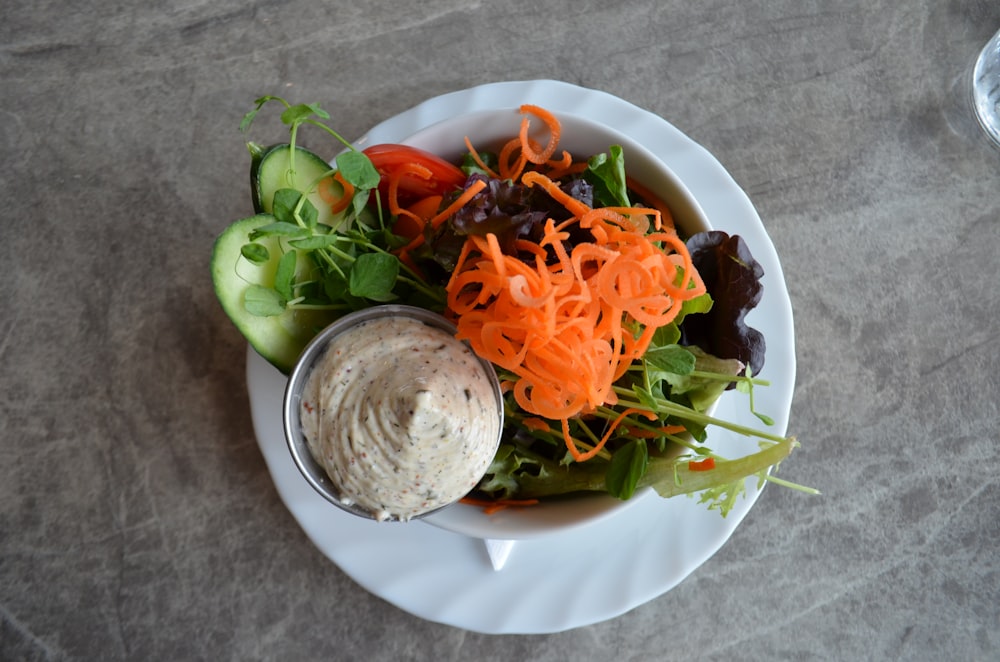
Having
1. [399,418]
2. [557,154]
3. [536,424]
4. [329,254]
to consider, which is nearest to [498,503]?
[536,424]

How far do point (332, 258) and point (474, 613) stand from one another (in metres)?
0.79

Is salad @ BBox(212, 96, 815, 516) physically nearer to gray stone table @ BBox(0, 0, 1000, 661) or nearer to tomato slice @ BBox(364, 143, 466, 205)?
tomato slice @ BBox(364, 143, 466, 205)

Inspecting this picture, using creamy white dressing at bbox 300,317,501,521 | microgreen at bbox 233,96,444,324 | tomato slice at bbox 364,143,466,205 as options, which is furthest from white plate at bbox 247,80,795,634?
creamy white dressing at bbox 300,317,501,521

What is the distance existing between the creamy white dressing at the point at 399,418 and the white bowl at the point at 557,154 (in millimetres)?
131

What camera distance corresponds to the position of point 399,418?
1.12 meters

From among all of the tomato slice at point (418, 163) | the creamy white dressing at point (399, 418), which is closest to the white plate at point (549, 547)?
the tomato slice at point (418, 163)

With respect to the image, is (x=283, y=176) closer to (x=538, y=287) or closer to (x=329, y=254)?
(x=329, y=254)

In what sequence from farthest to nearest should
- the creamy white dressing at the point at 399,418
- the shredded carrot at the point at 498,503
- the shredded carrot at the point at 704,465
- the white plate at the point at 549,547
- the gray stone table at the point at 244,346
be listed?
the gray stone table at the point at 244,346 < the white plate at the point at 549,547 < the shredded carrot at the point at 498,503 < the shredded carrot at the point at 704,465 < the creamy white dressing at the point at 399,418

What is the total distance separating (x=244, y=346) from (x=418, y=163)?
68 centimetres

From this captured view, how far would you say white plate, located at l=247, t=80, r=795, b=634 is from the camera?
1541 millimetres

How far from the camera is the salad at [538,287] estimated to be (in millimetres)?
1157

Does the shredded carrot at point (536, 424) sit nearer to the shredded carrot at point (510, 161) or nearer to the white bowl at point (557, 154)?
the white bowl at point (557, 154)

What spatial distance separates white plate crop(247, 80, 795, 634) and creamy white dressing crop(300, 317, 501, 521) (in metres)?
0.38

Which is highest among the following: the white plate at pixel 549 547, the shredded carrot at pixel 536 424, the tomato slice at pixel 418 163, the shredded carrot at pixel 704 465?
the tomato slice at pixel 418 163
